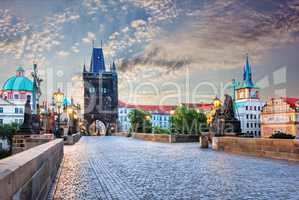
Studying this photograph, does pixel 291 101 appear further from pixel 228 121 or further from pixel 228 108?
pixel 228 108

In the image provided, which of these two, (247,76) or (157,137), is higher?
(247,76)

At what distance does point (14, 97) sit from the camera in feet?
332

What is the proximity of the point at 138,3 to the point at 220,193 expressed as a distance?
27.2 metres


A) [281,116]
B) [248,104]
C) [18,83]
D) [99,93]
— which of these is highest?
[18,83]

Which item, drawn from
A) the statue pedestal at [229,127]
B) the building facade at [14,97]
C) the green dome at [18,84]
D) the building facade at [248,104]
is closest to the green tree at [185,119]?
the building facade at [248,104]

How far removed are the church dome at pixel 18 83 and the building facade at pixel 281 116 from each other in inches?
2723

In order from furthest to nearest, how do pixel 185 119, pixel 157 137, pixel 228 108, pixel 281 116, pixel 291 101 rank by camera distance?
pixel 291 101
pixel 281 116
pixel 185 119
pixel 157 137
pixel 228 108

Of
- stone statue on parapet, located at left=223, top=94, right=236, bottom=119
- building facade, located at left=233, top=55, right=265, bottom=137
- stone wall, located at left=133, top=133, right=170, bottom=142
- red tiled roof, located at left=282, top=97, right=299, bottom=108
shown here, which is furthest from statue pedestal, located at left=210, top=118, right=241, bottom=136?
building facade, located at left=233, top=55, right=265, bottom=137

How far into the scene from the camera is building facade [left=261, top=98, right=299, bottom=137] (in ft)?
292

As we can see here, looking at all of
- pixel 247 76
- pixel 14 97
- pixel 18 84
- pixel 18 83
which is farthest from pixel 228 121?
pixel 247 76

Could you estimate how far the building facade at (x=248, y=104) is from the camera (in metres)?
120

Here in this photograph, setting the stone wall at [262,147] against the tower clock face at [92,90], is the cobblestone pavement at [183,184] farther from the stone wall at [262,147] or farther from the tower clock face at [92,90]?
the tower clock face at [92,90]

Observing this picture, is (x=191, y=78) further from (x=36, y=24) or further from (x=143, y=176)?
(x=143, y=176)

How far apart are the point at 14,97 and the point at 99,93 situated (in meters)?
32.2
